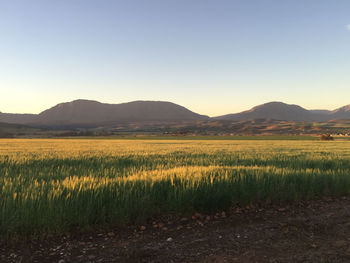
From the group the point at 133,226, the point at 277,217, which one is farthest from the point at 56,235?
the point at 277,217

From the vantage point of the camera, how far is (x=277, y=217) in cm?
512

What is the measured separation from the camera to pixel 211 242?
3.82m

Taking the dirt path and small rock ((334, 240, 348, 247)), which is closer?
the dirt path

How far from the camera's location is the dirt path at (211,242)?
333cm

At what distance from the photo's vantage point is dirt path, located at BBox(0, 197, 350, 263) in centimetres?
333

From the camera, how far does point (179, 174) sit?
6.46 meters

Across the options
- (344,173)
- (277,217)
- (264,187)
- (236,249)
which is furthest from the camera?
(344,173)

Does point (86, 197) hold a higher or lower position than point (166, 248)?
higher

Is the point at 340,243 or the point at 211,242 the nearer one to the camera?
the point at 340,243

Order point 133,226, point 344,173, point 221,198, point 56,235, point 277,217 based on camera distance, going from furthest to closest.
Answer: point 344,173
point 221,198
point 277,217
point 133,226
point 56,235

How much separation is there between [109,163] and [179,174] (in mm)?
5170

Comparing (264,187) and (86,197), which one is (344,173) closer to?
(264,187)

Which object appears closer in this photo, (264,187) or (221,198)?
(221,198)

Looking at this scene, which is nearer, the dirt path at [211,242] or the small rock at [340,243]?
the dirt path at [211,242]
